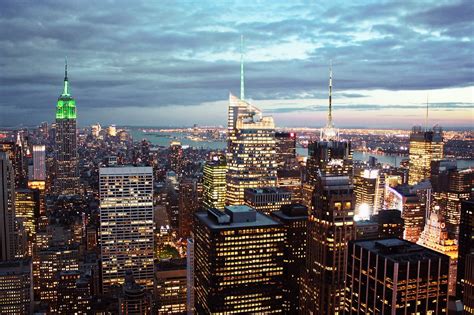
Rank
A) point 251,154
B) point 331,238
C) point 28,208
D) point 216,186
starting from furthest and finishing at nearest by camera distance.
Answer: point 251,154 → point 216,186 → point 28,208 → point 331,238

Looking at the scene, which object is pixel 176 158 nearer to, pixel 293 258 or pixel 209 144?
pixel 209 144

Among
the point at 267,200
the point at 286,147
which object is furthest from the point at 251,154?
the point at 286,147

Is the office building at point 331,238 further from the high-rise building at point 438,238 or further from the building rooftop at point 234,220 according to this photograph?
the high-rise building at point 438,238

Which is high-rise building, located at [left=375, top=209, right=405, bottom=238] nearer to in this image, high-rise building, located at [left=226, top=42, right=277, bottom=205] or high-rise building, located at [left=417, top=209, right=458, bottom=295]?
high-rise building, located at [left=417, top=209, right=458, bottom=295]

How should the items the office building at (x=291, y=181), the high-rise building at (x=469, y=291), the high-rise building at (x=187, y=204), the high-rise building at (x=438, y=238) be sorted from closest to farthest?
the high-rise building at (x=469, y=291) → the high-rise building at (x=438, y=238) → the high-rise building at (x=187, y=204) → the office building at (x=291, y=181)

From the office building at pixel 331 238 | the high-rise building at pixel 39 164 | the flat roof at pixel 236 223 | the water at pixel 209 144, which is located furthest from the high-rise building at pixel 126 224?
the water at pixel 209 144
